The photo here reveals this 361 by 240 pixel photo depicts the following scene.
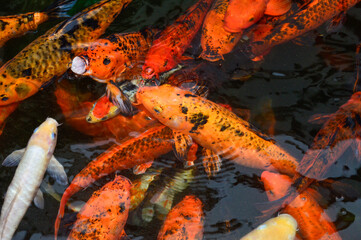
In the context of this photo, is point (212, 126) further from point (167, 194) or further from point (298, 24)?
point (298, 24)

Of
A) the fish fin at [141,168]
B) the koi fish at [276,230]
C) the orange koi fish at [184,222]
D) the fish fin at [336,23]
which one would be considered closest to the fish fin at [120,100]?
the fish fin at [141,168]

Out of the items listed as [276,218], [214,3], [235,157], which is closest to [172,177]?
[235,157]

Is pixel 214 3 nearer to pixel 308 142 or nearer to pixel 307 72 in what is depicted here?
pixel 307 72

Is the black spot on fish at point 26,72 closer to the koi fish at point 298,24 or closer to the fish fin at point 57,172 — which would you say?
the fish fin at point 57,172

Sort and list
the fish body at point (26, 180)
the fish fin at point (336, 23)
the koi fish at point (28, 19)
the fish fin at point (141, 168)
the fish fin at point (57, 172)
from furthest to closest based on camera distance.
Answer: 1. the koi fish at point (28, 19)
2. the fish fin at point (336, 23)
3. the fish fin at point (141, 168)
4. the fish fin at point (57, 172)
5. the fish body at point (26, 180)

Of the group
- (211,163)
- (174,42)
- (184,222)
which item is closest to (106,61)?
(174,42)

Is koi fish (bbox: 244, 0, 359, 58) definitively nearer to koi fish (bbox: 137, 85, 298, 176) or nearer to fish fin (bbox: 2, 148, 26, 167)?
koi fish (bbox: 137, 85, 298, 176)
